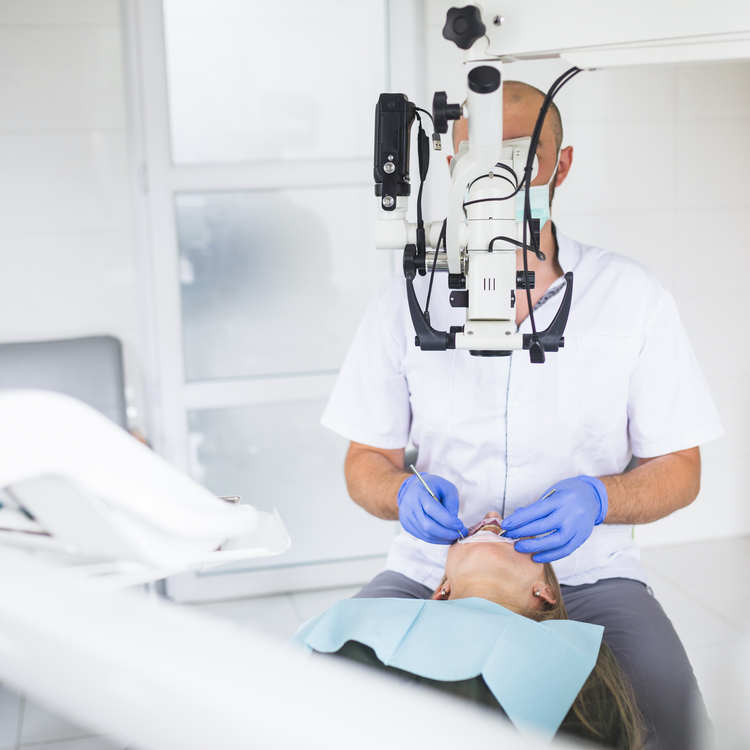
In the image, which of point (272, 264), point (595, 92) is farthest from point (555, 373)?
point (595, 92)

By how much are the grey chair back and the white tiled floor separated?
0.75m

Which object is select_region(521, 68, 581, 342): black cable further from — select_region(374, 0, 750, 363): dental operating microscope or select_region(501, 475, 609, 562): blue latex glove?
select_region(501, 475, 609, 562): blue latex glove

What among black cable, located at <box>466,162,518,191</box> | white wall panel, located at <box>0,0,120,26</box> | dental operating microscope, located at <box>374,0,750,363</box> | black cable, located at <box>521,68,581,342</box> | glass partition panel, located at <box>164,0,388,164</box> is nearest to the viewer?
dental operating microscope, located at <box>374,0,750,363</box>

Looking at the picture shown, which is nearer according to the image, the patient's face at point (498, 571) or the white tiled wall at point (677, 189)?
the patient's face at point (498, 571)

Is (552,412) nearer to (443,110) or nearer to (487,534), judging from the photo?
(487,534)

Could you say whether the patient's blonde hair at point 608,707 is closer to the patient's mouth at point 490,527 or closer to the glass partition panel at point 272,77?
the patient's mouth at point 490,527

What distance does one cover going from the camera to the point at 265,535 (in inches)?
25.5

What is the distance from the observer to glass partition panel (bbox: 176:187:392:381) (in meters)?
2.62

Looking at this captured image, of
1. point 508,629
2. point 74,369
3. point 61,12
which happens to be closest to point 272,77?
point 61,12

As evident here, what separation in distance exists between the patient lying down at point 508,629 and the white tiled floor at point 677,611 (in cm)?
89

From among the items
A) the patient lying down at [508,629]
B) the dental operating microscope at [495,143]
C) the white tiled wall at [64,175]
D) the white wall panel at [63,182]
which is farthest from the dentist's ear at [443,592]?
the white wall panel at [63,182]

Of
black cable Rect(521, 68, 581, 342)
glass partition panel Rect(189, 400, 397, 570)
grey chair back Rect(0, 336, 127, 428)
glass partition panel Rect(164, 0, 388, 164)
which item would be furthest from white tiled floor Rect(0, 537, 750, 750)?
glass partition panel Rect(164, 0, 388, 164)

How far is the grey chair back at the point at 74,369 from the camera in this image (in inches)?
91.9

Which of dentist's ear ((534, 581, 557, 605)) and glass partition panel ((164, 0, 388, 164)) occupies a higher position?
glass partition panel ((164, 0, 388, 164))
